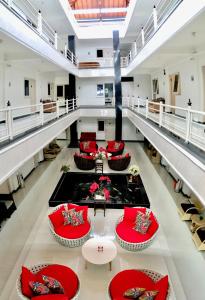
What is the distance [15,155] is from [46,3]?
9490mm

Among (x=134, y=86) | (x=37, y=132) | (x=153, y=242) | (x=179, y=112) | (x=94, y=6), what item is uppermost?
(x=94, y=6)

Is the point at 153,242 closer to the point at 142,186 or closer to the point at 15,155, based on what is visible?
the point at 142,186

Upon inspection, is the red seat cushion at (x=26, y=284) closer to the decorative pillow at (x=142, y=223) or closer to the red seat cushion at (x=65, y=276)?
the red seat cushion at (x=65, y=276)

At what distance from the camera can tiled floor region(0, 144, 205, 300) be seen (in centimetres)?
539

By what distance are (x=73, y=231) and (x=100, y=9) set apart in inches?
573

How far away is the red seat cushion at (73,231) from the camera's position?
22.2 feet

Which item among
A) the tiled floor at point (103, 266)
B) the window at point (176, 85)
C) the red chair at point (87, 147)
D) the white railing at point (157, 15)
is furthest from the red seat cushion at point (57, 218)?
→ the red chair at point (87, 147)

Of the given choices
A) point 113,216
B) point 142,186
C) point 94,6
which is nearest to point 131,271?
point 113,216

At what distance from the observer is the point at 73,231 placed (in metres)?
7.00

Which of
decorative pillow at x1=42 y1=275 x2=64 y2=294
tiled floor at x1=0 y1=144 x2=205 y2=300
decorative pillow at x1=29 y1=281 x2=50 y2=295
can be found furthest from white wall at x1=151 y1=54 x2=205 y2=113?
decorative pillow at x1=29 y1=281 x2=50 y2=295

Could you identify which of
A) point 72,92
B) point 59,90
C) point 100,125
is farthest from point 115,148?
point 59,90

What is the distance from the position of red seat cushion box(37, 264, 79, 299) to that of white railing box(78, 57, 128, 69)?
45.1 feet

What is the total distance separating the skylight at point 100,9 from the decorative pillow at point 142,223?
14.0 meters

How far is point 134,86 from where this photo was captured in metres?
18.5
